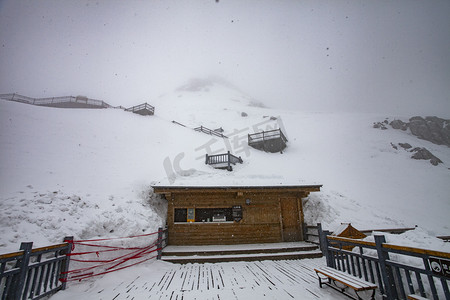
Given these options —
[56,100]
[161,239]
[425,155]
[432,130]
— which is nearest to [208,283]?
[161,239]

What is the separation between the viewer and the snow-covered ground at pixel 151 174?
8.24m

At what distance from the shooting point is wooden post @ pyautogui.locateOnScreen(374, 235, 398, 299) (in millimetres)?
3953

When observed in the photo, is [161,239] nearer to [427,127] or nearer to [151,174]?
[151,174]

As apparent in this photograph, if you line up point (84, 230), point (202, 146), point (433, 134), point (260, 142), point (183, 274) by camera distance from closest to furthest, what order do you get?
point (183, 274)
point (84, 230)
point (202, 146)
point (260, 142)
point (433, 134)

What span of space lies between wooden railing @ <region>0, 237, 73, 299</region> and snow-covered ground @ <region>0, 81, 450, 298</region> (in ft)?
5.85

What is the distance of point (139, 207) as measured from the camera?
33.3ft

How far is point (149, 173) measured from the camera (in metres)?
13.8

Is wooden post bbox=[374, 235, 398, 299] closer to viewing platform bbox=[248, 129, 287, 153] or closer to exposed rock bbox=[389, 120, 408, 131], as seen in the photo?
viewing platform bbox=[248, 129, 287, 153]

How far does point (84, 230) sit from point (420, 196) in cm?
2697

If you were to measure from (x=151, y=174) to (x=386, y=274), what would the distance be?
1335cm

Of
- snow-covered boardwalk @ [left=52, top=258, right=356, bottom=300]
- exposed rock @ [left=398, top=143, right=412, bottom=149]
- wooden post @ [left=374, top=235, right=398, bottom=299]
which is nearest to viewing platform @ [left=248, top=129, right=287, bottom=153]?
snow-covered boardwalk @ [left=52, top=258, right=356, bottom=300]

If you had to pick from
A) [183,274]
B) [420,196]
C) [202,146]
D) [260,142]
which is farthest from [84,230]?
[420,196]

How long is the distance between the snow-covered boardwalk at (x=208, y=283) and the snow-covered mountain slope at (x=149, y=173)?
102 inches

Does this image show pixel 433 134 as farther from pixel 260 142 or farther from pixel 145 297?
pixel 145 297
